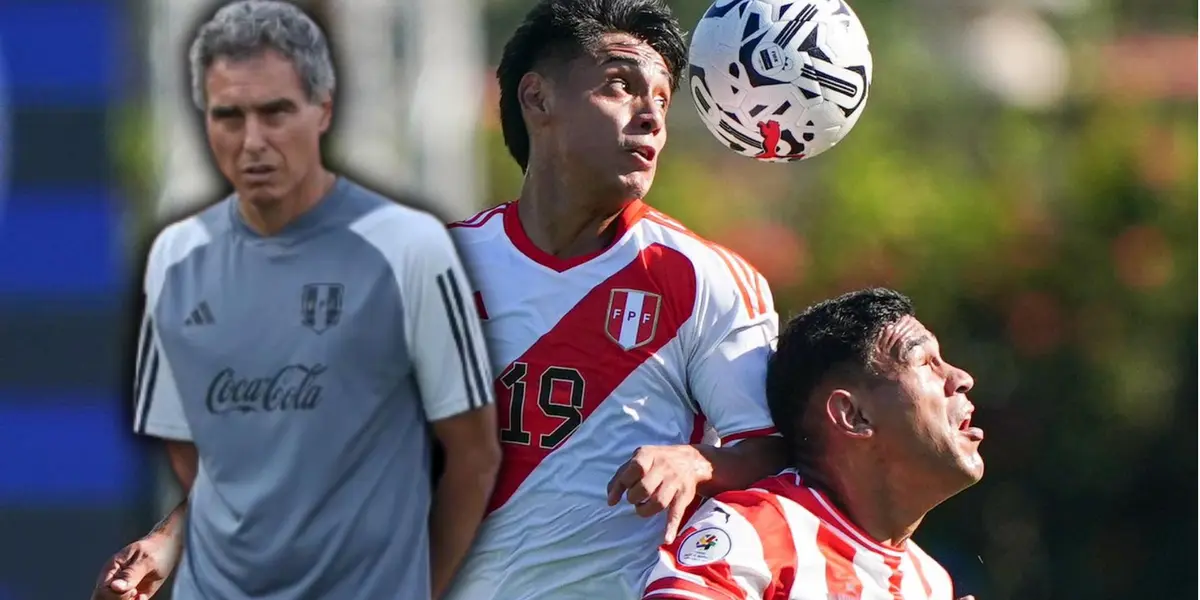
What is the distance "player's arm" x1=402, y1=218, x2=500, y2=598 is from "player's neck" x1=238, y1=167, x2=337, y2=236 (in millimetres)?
306

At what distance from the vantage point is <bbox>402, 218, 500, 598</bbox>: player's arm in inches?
177

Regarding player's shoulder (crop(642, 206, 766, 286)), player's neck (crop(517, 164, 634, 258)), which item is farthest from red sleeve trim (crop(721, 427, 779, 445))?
player's neck (crop(517, 164, 634, 258))

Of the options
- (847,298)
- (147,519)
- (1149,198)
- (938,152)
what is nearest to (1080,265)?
(1149,198)

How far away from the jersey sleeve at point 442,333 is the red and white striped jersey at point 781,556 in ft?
1.99

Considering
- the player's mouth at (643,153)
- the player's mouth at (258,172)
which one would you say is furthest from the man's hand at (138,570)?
the player's mouth at (643,153)

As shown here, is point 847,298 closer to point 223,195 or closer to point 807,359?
point 807,359

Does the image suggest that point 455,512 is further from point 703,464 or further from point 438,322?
point 703,464

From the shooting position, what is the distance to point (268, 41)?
4625mm

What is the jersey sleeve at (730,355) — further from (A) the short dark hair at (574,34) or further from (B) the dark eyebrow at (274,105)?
(B) the dark eyebrow at (274,105)

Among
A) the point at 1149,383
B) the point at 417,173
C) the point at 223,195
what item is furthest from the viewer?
the point at 417,173

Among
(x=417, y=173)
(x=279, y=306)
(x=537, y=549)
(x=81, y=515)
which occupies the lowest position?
(x=81, y=515)

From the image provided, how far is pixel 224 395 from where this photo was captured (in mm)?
4582

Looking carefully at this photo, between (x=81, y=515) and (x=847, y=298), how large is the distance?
5.67 metres

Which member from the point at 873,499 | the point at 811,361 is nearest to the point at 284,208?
the point at 811,361
